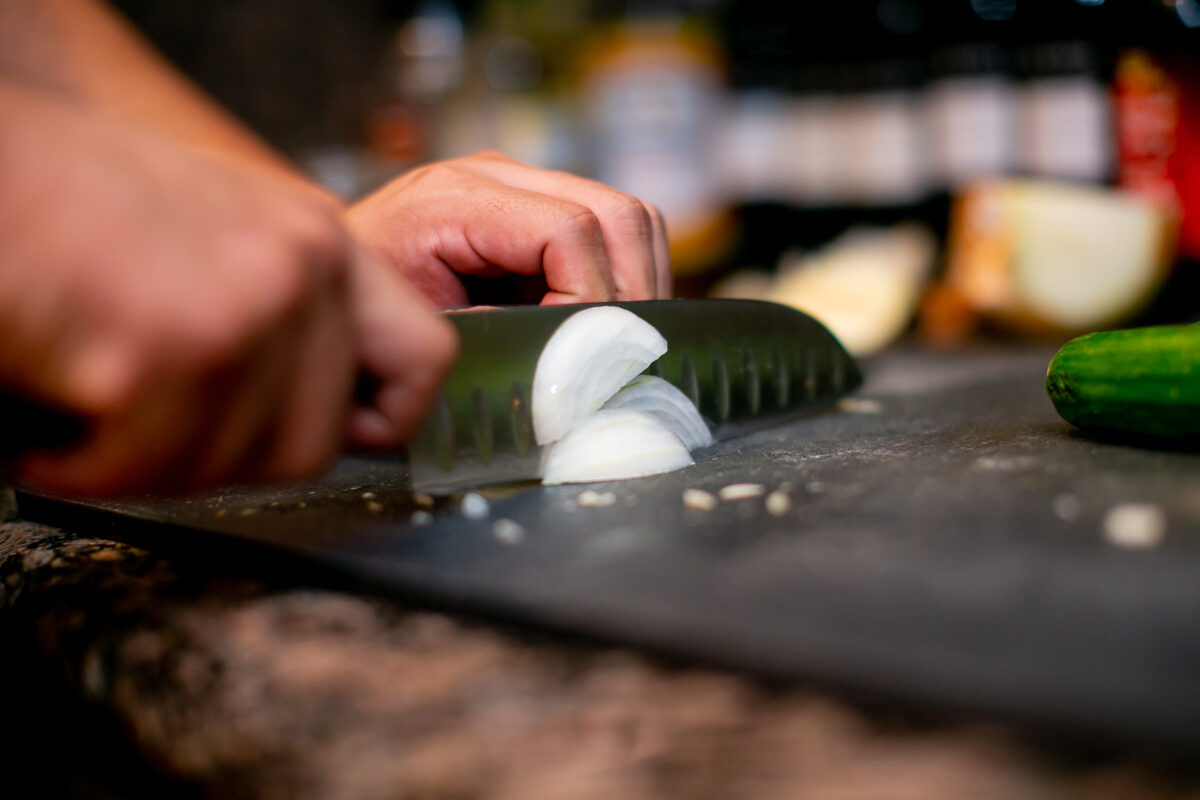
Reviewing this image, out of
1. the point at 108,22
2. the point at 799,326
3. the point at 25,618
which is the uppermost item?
the point at 108,22

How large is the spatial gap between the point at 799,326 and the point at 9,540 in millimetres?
741

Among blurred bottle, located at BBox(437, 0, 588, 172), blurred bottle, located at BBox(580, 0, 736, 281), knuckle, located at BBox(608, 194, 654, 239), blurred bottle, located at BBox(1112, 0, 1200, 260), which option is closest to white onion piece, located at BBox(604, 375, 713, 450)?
knuckle, located at BBox(608, 194, 654, 239)

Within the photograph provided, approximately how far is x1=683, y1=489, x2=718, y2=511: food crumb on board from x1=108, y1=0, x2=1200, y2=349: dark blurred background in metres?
1.46

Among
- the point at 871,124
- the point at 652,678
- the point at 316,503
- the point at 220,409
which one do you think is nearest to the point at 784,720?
the point at 652,678

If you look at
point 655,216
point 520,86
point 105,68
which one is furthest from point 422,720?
point 520,86

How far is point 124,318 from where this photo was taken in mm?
340

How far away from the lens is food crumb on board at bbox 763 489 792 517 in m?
0.55

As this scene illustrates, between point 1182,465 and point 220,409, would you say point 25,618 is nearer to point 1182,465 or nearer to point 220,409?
point 220,409

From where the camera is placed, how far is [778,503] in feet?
1.86

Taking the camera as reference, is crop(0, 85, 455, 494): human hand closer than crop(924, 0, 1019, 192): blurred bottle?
Yes

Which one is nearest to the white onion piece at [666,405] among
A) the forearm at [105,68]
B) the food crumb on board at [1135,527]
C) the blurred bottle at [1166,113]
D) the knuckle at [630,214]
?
the knuckle at [630,214]

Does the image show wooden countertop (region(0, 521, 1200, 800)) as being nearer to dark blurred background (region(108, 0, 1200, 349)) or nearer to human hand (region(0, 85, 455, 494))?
human hand (region(0, 85, 455, 494))

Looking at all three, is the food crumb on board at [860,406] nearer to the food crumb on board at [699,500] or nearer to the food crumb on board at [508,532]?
the food crumb on board at [699,500]

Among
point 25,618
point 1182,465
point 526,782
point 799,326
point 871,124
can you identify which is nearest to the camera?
point 526,782
